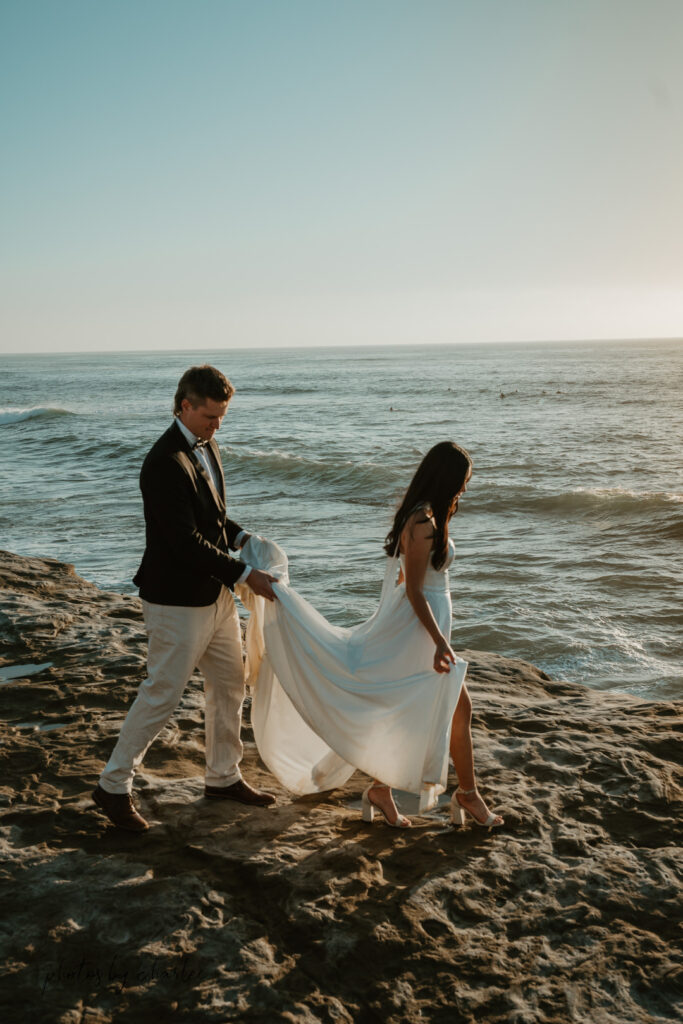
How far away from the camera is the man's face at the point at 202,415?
11.1ft

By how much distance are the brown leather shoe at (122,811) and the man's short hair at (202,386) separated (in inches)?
65.8

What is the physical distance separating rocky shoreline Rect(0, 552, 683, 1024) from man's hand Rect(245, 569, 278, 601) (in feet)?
3.41

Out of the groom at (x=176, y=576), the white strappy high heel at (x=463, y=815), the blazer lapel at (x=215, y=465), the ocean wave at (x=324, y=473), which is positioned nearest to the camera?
the groom at (x=176, y=576)

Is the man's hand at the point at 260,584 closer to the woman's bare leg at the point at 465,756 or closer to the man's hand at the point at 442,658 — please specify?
the man's hand at the point at 442,658

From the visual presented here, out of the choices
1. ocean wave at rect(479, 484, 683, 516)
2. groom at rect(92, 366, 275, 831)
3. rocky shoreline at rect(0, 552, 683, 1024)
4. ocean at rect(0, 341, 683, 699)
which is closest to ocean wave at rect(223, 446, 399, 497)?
ocean at rect(0, 341, 683, 699)

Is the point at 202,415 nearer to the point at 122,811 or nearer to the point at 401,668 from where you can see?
the point at 401,668

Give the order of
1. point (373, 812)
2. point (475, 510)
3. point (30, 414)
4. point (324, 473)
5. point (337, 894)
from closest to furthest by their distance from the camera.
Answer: point (337, 894) → point (373, 812) → point (475, 510) → point (324, 473) → point (30, 414)

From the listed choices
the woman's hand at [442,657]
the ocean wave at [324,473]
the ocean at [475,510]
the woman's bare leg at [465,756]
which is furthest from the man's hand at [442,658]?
the ocean wave at [324,473]

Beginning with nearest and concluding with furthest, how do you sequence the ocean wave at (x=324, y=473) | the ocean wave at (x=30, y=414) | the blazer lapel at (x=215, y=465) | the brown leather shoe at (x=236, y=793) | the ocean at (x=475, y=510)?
the blazer lapel at (x=215, y=465), the brown leather shoe at (x=236, y=793), the ocean at (x=475, y=510), the ocean wave at (x=324, y=473), the ocean wave at (x=30, y=414)

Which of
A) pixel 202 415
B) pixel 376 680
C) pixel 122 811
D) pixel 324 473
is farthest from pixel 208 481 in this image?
pixel 324 473

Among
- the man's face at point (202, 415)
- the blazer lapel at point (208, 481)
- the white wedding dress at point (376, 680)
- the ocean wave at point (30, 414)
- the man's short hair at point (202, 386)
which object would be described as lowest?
the white wedding dress at point (376, 680)

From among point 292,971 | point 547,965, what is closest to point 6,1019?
point 292,971

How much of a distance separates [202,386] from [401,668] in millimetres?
1526

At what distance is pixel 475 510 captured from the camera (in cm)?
1430
